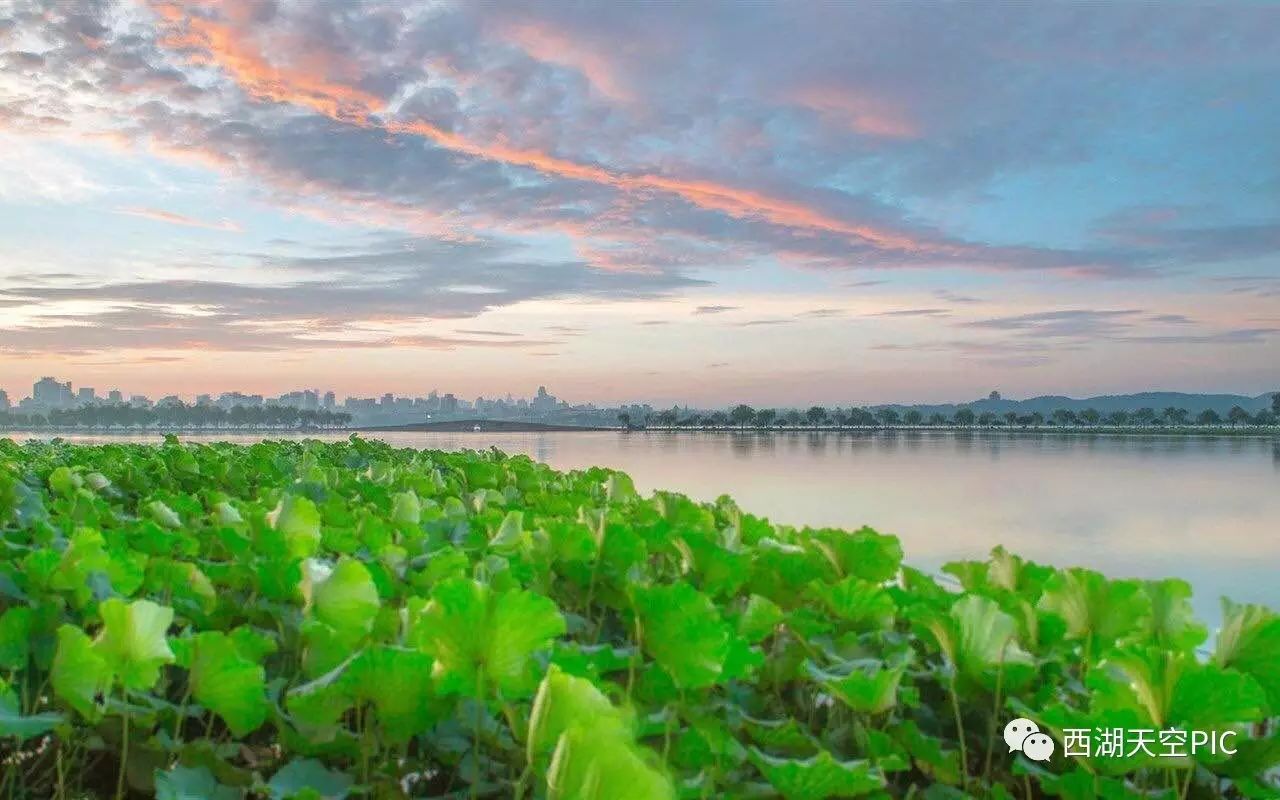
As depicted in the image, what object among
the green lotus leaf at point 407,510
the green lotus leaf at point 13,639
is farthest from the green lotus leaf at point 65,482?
the green lotus leaf at point 13,639

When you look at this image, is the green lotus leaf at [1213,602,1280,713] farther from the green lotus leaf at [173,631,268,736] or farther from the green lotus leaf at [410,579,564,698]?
the green lotus leaf at [173,631,268,736]

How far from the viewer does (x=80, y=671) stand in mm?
1230

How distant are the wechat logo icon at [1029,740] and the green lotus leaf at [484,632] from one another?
27.3 inches

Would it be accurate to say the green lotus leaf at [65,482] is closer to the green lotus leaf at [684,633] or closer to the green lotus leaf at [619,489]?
the green lotus leaf at [619,489]

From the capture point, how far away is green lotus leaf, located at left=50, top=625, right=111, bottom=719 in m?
1.22

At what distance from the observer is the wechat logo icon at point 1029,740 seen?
4.28 feet

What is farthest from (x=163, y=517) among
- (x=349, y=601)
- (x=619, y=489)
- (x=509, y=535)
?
(x=619, y=489)

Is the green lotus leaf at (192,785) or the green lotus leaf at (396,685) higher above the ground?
the green lotus leaf at (396,685)

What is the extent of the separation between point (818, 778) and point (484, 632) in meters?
0.40

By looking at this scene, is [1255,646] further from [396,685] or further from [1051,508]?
[1051,508]

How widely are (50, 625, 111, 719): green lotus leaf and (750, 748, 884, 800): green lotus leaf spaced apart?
83 centimetres

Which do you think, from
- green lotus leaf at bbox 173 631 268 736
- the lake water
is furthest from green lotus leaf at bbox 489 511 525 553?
the lake water

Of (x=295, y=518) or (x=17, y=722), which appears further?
(x=295, y=518)

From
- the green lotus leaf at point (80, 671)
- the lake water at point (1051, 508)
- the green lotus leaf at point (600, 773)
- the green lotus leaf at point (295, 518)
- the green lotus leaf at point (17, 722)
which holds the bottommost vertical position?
the lake water at point (1051, 508)
